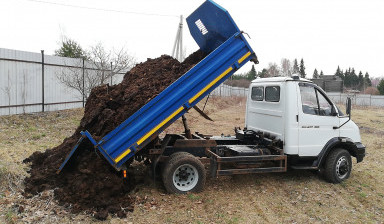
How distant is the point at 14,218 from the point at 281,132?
4.85m

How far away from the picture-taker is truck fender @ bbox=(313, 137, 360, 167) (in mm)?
6043

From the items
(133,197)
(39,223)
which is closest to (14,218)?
(39,223)

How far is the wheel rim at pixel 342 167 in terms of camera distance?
247 inches

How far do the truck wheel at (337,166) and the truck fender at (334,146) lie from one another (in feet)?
0.39

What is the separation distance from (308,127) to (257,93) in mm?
1514

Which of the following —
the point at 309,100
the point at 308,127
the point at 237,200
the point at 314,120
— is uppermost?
the point at 309,100

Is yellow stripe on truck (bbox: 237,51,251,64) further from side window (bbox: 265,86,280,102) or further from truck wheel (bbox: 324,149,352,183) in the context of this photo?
truck wheel (bbox: 324,149,352,183)

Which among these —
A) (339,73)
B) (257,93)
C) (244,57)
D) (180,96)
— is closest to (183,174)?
(180,96)

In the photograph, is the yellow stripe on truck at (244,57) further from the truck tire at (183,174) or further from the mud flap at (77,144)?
the mud flap at (77,144)

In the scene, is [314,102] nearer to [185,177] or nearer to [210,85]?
[210,85]

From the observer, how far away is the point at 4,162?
561 centimetres

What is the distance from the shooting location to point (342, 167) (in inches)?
249

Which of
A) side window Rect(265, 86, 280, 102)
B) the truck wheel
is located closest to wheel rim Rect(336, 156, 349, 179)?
the truck wheel

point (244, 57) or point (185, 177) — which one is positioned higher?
point (244, 57)
